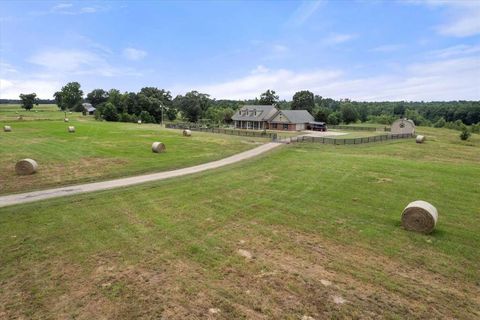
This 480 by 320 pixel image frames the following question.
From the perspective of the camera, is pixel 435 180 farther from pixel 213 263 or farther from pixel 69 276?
pixel 69 276

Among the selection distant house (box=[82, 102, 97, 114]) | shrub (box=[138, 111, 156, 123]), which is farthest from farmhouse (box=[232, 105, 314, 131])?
distant house (box=[82, 102, 97, 114])

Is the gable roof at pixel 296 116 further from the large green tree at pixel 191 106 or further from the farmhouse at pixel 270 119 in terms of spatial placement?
the large green tree at pixel 191 106

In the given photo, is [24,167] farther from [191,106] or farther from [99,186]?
[191,106]

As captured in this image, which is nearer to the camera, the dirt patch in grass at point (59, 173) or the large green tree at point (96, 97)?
the dirt patch in grass at point (59, 173)

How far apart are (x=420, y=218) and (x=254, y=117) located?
6249cm

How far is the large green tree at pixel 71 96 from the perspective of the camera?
409 feet

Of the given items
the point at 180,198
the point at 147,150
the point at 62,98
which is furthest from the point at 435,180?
the point at 62,98

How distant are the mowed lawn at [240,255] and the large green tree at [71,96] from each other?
127 m

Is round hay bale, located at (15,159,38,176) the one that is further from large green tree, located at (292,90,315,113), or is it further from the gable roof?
large green tree, located at (292,90,315,113)

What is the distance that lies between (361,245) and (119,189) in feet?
42.6

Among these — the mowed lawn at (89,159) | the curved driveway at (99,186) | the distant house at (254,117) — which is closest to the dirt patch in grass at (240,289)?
the curved driveway at (99,186)

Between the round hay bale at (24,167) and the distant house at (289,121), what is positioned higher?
the distant house at (289,121)

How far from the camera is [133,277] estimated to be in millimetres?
8719

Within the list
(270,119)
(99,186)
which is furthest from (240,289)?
(270,119)
